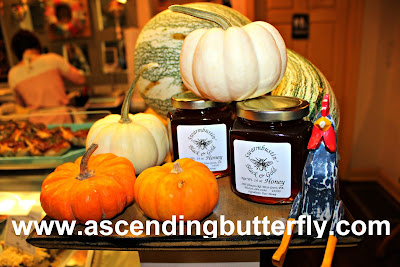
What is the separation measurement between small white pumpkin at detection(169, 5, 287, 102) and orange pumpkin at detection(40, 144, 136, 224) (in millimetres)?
232

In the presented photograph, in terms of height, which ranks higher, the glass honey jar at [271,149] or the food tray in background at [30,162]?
the glass honey jar at [271,149]

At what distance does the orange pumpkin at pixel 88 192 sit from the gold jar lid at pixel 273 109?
247mm

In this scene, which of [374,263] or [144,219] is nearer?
[144,219]

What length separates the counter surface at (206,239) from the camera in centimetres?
51

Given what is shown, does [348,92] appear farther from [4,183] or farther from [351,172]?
[4,183]

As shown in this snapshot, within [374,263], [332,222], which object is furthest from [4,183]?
[374,263]

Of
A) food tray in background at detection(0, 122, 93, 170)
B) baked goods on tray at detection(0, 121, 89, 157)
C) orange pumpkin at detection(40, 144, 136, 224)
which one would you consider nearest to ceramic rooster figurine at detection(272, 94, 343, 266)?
orange pumpkin at detection(40, 144, 136, 224)

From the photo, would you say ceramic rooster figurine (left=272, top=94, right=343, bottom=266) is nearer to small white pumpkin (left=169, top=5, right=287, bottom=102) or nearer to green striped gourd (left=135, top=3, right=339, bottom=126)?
small white pumpkin (left=169, top=5, right=287, bottom=102)

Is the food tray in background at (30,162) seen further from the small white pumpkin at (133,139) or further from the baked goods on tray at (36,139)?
the small white pumpkin at (133,139)

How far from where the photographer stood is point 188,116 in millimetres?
673

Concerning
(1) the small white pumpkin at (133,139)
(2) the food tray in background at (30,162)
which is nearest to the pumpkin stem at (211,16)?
(1) the small white pumpkin at (133,139)

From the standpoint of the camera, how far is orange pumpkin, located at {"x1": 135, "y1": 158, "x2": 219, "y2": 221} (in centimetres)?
54

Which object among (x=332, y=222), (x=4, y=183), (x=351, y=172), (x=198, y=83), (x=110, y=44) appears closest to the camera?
(x=332, y=222)

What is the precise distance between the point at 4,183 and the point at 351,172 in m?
2.71
